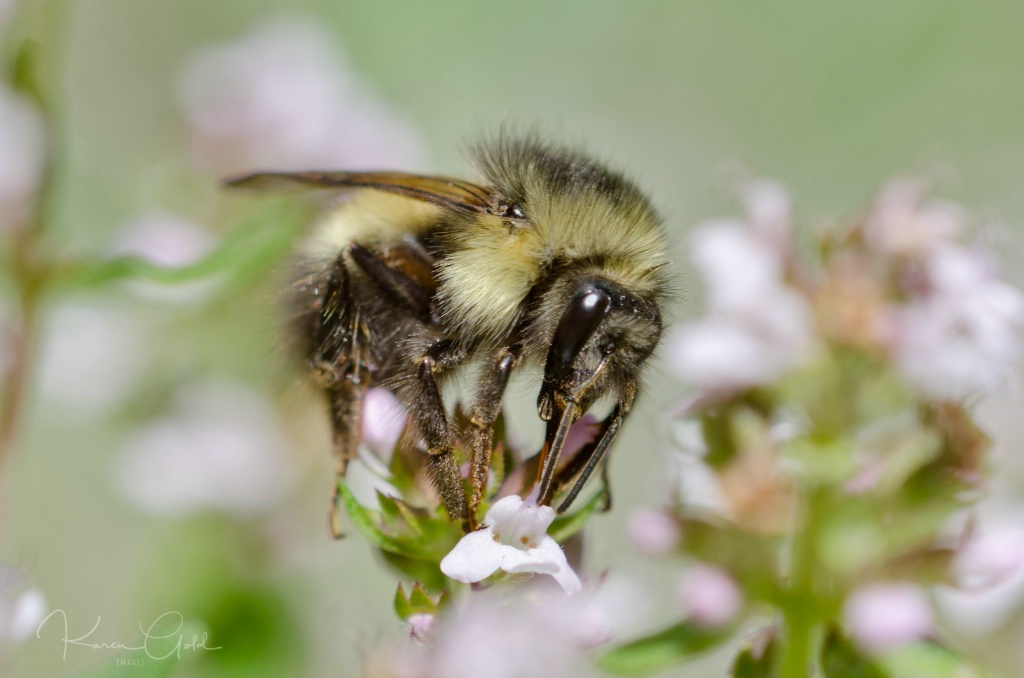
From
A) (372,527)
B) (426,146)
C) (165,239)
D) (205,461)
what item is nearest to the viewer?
(372,527)

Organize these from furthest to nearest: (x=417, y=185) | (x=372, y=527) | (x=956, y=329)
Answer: (x=956, y=329)
(x=417, y=185)
(x=372, y=527)

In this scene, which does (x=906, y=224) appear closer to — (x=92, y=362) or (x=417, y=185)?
(x=417, y=185)

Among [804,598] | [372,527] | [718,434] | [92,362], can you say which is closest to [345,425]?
[372,527]

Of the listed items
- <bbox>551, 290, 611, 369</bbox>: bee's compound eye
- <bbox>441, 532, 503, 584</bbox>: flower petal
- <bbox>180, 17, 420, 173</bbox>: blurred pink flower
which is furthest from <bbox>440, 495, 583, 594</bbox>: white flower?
<bbox>180, 17, 420, 173</bbox>: blurred pink flower

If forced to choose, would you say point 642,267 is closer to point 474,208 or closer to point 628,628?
point 474,208

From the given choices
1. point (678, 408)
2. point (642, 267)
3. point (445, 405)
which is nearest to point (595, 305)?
point (642, 267)

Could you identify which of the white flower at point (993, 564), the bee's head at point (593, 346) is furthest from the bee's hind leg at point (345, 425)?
the white flower at point (993, 564)

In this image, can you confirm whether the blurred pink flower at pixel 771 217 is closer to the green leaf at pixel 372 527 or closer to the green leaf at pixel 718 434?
the green leaf at pixel 718 434
